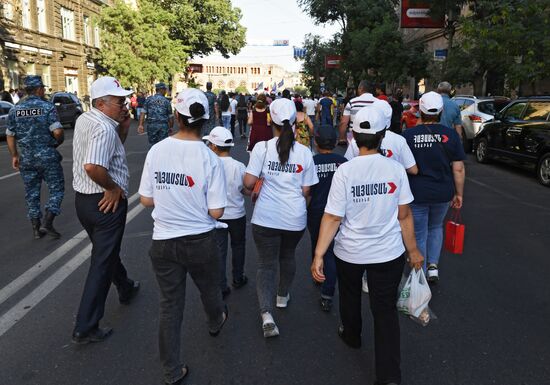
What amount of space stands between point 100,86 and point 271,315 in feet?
6.72

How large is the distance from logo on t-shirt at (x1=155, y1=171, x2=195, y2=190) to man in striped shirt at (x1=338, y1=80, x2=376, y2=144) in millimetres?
3990

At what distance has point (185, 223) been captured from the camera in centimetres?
285

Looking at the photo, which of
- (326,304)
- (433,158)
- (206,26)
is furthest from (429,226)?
(206,26)

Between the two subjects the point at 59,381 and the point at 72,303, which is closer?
the point at 59,381

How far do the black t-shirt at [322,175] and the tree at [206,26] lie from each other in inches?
1546

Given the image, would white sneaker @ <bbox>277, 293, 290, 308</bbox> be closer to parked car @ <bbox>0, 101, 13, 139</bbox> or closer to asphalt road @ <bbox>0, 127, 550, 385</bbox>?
asphalt road @ <bbox>0, 127, 550, 385</bbox>

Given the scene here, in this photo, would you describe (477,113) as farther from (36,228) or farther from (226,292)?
(36,228)

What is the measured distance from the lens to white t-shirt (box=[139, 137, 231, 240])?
2.77 m

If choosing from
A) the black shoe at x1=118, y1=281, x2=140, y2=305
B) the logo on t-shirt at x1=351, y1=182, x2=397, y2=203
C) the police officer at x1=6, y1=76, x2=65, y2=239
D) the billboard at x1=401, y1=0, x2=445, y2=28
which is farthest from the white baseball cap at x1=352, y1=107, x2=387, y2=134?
the billboard at x1=401, y1=0, x2=445, y2=28

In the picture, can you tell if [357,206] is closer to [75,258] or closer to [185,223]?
[185,223]

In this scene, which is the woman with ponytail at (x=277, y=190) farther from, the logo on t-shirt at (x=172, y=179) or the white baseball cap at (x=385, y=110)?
the logo on t-shirt at (x=172, y=179)

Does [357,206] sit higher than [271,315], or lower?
higher

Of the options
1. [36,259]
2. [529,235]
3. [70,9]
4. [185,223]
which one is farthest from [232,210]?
[70,9]

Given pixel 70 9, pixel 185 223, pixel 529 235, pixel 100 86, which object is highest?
pixel 70 9
